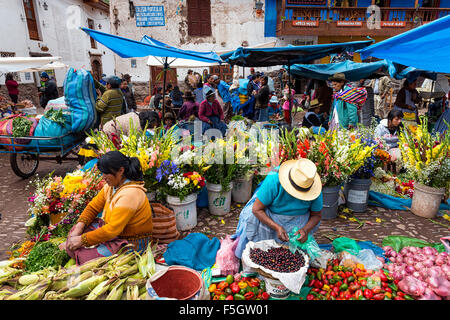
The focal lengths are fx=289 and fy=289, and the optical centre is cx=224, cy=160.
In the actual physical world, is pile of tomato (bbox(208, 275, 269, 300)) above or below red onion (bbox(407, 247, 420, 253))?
above

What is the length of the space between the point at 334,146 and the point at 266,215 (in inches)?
66.9

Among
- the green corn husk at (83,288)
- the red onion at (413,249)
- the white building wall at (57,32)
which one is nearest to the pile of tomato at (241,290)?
the green corn husk at (83,288)

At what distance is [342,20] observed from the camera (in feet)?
50.9

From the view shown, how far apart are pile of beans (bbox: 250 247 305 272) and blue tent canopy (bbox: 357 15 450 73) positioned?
2.63 meters

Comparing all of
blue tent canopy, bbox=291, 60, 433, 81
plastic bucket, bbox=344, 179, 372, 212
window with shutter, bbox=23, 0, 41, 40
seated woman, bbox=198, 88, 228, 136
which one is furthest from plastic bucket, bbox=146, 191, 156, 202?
window with shutter, bbox=23, 0, 41, 40

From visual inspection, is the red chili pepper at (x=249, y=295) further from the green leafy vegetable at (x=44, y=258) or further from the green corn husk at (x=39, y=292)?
the green leafy vegetable at (x=44, y=258)

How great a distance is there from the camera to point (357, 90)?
5422 mm

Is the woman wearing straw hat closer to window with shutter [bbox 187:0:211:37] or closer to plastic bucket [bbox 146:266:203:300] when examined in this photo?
plastic bucket [bbox 146:266:203:300]

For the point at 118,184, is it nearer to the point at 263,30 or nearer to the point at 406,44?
the point at 406,44

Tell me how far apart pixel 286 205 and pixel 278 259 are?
516mm

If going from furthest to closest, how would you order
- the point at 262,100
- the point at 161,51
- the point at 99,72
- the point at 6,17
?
1. the point at 99,72
2. the point at 6,17
3. the point at 262,100
4. the point at 161,51

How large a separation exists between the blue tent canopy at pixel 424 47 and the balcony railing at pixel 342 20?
12654 millimetres

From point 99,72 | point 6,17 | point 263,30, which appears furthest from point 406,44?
point 99,72

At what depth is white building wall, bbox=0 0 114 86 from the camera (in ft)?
43.2
